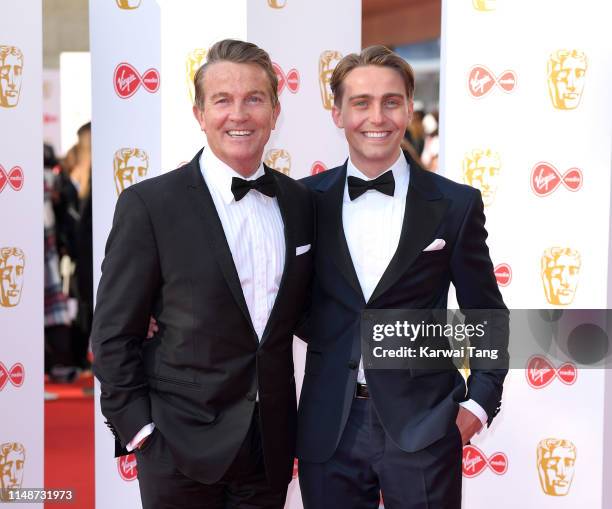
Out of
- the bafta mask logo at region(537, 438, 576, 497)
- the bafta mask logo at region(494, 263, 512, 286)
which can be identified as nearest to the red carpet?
the bafta mask logo at region(537, 438, 576, 497)

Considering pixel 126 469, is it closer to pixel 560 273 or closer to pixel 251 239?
pixel 251 239

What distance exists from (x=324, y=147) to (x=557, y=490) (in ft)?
6.11

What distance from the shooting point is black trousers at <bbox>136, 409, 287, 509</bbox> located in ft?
7.14

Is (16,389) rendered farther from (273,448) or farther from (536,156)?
(536,156)

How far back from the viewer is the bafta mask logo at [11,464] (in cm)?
360

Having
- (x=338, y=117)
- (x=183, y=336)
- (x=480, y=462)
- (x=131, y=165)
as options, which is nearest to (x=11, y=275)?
(x=131, y=165)

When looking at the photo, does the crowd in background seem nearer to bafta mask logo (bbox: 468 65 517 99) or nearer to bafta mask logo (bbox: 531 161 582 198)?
bafta mask logo (bbox: 468 65 517 99)

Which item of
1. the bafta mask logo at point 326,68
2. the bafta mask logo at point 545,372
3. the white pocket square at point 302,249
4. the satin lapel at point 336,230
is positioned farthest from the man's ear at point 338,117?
the bafta mask logo at point 545,372

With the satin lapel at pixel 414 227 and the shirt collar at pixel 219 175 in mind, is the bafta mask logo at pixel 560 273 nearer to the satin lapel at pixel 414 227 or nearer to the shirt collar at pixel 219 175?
the satin lapel at pixel 414 227

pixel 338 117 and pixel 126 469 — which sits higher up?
pixel 338 117

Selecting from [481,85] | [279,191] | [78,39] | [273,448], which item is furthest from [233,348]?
[78,39]

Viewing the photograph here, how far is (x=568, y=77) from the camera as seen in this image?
11.6ft

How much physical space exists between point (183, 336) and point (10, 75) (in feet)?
6.54

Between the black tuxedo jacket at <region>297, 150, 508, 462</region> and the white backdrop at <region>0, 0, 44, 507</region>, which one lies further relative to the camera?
the white backdrop at <region>0, 0, 44, 507</region>
